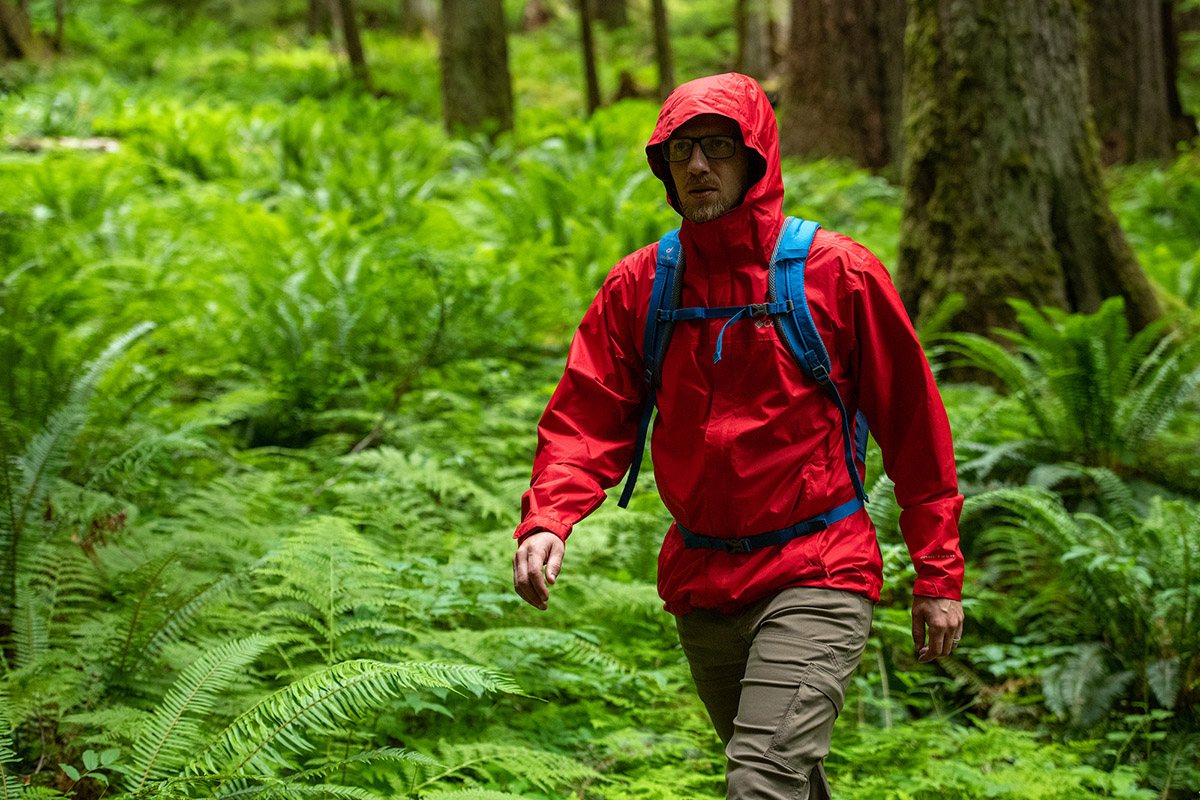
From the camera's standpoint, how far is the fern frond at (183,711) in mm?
2391

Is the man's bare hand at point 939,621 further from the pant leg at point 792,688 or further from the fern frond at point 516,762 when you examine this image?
the fern frond at point 516,762

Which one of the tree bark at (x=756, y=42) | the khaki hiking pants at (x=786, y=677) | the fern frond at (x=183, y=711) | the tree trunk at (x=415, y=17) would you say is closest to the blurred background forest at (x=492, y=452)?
the fern frond at (x=183, y=711)

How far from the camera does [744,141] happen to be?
2240 millimetres

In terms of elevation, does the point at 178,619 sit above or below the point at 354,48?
below

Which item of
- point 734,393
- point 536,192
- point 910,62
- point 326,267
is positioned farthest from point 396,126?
point 734,393

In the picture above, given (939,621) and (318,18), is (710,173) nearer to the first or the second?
(939,621)

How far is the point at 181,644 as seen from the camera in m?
3.12

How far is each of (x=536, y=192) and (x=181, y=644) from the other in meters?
6.43

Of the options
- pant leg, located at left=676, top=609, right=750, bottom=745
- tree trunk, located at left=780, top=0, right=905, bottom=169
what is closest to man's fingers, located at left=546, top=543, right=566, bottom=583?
pant leg, located at left=676, top=609, right=750, bottom=745

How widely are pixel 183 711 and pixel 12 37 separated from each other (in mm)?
16526

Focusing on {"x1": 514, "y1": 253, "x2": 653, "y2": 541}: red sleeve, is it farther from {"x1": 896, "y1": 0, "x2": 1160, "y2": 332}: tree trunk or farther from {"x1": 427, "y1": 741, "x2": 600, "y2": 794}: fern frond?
{"x1": 896, "y1": 0, "x2": 1160, "y2": 332}: tree trunk

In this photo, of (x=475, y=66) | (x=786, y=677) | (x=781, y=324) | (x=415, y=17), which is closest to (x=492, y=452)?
(x=781, y=324)

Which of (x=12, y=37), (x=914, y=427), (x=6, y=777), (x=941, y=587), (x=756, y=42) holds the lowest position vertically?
(x=6, y=777)

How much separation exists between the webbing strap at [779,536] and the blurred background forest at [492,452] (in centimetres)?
57
